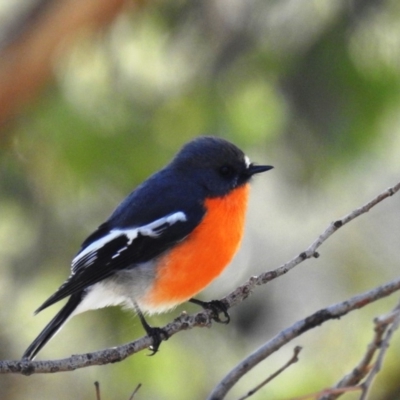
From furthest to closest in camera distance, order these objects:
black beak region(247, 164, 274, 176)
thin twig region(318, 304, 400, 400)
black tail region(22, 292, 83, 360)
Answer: black beak region(247, 164, 274, 176)
black tail region(22, 292, 83, 360)
thin twig region(318, 304, 400, 400)

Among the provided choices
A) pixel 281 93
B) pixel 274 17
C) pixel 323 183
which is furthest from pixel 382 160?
pixel 274 17

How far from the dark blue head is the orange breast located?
0.97 feet

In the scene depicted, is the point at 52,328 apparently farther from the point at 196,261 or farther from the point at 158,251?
the point at 196,261

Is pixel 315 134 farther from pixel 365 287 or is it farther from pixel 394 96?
pixel 365 287

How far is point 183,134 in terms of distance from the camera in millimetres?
5152

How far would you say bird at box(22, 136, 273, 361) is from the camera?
12.8 feet

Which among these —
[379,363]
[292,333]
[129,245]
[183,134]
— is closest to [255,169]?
[129,245]

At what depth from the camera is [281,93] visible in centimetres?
522

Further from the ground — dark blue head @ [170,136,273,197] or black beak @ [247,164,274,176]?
dark blue head @ [170,136,273,197]

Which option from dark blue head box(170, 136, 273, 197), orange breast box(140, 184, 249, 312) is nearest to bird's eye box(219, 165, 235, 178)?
dark blue head box(170, 136, 273, 197)

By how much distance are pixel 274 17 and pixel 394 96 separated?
978mm

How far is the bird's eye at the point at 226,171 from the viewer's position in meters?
4.42

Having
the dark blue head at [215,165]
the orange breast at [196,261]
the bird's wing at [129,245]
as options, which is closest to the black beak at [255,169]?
the dark blue head at [215,165]

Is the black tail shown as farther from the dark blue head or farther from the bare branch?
the bare branch
